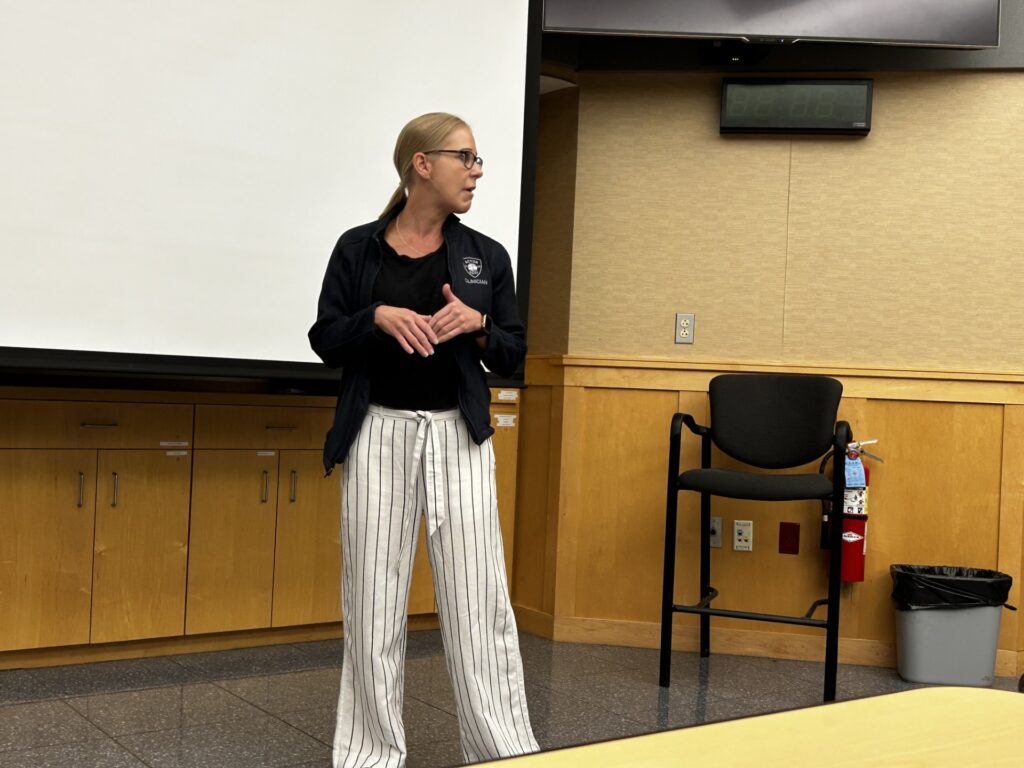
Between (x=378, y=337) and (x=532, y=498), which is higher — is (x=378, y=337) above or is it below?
above

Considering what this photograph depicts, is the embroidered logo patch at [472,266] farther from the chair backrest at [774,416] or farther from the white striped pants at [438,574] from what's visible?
Result: the chair backrest at [774,416]

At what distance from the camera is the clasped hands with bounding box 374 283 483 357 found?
2.17 m

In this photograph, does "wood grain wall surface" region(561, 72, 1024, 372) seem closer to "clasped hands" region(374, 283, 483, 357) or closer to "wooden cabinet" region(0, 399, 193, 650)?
"wooden cabinet" region(0, 399, 193, 650)

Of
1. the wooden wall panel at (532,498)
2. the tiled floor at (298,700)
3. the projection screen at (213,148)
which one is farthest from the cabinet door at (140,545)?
the wooden wall panel at (532,498)

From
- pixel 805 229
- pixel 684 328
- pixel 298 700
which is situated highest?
pixel 805 229

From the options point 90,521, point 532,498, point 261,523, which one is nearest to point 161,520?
point 90,521

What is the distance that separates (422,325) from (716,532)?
7.09 feet

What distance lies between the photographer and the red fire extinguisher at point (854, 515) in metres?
3.73

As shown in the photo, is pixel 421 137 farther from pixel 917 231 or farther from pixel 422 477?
pixel 917 231

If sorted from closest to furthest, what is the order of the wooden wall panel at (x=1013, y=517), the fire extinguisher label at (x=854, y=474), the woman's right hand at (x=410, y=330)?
the woman's right hand at (x=410, y=330)
the fire extinguisher label at (x=854, y=474)
the wooden wall panel at (x=1013, y=517)

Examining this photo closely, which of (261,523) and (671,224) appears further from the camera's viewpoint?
(671,224)

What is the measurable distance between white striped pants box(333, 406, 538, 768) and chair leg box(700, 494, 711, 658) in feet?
5.44

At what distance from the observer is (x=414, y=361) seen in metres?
2.34

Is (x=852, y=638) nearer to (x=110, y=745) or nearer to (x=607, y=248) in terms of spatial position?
(x=607, y=248)
